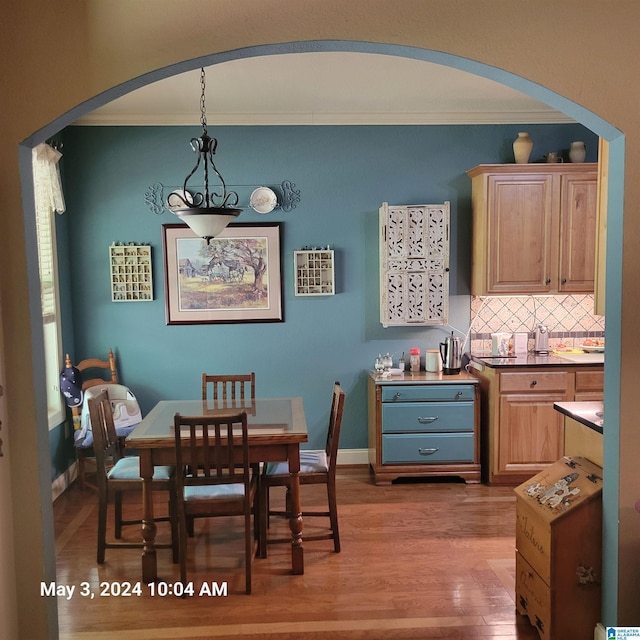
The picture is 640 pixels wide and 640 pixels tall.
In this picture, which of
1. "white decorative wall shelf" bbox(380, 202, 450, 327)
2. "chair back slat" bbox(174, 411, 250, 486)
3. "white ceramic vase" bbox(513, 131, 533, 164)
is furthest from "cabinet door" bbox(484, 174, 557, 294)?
"chair back slat" bbox(174, 411, 250, 486)

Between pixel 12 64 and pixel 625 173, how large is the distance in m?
2.24

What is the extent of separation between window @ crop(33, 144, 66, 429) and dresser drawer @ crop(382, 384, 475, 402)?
2.40 metres

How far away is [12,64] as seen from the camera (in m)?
2.22

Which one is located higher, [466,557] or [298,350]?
[298,350]

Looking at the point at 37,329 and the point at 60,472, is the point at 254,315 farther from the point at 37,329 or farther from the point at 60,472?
the point at 37,329

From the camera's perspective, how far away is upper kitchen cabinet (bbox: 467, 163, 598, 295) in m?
4.68

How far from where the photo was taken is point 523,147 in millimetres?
4773

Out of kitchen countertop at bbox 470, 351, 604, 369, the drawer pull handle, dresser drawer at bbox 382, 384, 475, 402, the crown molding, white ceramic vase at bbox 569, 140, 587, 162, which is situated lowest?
the drawer pull handle

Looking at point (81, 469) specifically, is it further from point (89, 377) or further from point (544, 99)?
point (544, 99)

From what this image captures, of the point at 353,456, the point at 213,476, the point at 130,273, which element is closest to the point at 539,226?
the point at 353,456

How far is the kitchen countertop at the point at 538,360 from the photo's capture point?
179 inches

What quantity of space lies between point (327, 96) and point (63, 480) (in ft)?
11.1

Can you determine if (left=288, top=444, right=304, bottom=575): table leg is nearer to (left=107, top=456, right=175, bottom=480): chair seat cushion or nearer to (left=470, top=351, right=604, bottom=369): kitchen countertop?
(left=107, top=456, right=175, bottom=480): chair seat cushion

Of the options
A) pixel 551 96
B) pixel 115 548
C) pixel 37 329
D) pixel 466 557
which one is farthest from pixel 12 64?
pixel 466 557
